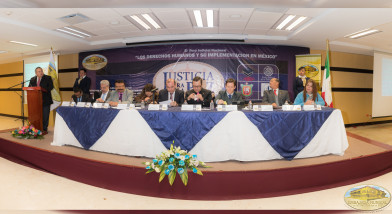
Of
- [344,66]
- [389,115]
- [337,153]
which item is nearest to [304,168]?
[337,153]

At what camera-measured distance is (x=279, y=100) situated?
345 centimetres

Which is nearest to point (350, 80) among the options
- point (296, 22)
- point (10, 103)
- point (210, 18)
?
point (296, 22)

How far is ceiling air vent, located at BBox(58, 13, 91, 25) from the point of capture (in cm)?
364

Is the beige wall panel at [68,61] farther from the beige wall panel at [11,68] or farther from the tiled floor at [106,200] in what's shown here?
the tiled floor at [106,200]

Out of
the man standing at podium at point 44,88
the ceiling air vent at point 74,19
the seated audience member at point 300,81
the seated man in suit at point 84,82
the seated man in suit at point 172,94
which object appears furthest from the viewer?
the seated man in suit at point 84,82

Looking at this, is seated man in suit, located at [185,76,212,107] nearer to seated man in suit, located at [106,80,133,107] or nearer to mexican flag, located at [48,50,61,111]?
seated man in suit, located at [106,80,133,107]

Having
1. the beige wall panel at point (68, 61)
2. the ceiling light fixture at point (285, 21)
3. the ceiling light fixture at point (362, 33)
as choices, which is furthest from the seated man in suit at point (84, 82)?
the ceiling light fixture at point (362, 33)

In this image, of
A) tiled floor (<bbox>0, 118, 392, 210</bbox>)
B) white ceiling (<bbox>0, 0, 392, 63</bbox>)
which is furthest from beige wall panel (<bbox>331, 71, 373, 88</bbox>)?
tiled floor (<bbox>0, 118, 392, 210</bbox>)

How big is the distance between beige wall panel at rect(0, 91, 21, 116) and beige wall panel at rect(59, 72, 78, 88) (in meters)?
3.25

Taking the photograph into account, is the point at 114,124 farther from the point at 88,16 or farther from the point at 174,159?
the point at 88,16

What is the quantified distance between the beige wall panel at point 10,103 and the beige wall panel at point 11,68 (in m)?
0.89

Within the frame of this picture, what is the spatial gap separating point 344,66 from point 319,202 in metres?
5.91

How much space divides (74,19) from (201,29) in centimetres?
246

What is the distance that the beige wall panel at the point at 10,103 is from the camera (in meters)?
8.37
